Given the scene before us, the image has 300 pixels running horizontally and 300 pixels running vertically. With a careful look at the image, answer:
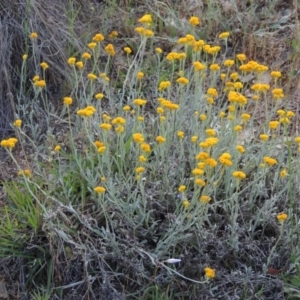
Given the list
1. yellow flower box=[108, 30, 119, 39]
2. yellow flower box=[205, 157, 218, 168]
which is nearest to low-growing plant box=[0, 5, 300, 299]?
yellow flower box=[205, 157, 218, 168]

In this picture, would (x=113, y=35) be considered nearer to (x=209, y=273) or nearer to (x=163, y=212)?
(x=163, y=212)

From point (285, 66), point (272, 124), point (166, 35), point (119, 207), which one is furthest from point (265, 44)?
point (119, 207)

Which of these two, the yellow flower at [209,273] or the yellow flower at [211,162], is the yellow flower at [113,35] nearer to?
the yellow flower at [211,162]

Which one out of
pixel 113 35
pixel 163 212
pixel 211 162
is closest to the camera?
pixel 211 162

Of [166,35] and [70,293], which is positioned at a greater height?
[166,35]

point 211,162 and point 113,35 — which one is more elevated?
point 211,162

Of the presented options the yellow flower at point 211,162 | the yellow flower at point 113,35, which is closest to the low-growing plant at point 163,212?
the yellow flower at point 211,162

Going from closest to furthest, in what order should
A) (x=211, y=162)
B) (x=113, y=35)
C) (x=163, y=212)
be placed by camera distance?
(x=211, y=162)
(x=163, y=212)
(x=113, y=35)

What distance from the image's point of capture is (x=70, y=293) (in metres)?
3.00

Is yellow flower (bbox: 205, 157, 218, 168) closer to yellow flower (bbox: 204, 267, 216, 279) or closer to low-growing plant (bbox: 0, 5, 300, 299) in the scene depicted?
low-growing plant (bbox: 0, 5, 300, 299)

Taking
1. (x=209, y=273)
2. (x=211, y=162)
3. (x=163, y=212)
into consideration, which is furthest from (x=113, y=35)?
(x=209, y=273)

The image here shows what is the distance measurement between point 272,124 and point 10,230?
1.23m

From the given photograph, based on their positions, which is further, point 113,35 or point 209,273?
point 113,35

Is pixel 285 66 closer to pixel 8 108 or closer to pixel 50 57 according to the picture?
pixel 50 57
